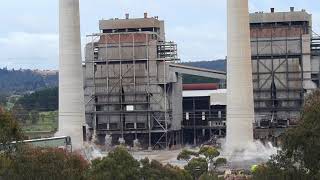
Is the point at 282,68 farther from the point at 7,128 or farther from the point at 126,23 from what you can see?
the point at 7,128

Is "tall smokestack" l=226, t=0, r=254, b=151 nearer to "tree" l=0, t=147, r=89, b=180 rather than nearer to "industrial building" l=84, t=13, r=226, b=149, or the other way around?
"industrial building" l=84, t=13, r=226, b=149

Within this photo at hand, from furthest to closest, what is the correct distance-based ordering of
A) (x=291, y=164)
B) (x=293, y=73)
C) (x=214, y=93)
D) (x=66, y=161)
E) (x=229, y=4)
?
(x=214, y=93)
(x=293, y=73)
(x=229, y=4)
(x=66, y=161)
(x=291, y=164)

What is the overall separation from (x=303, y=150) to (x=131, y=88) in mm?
75302

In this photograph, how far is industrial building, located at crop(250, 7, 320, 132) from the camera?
353 ft

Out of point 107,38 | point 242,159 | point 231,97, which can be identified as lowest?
Result: point 242,159

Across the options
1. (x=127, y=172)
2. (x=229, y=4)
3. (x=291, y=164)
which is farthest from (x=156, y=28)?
(x=291, y=164)

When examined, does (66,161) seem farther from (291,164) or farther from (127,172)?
(291,164)

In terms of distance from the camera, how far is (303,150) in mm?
34344

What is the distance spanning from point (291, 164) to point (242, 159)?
46139 millimetres

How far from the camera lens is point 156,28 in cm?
11856

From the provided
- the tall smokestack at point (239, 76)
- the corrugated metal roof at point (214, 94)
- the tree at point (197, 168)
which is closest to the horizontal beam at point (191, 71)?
the corrugated metal roof at point (214, 94)

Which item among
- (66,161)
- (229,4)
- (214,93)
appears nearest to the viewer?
(66,161)

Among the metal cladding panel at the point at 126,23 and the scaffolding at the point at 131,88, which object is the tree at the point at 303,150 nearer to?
the scaffolding at the point at 131,88

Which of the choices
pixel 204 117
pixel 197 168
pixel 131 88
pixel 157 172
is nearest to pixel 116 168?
pixel 157 172
